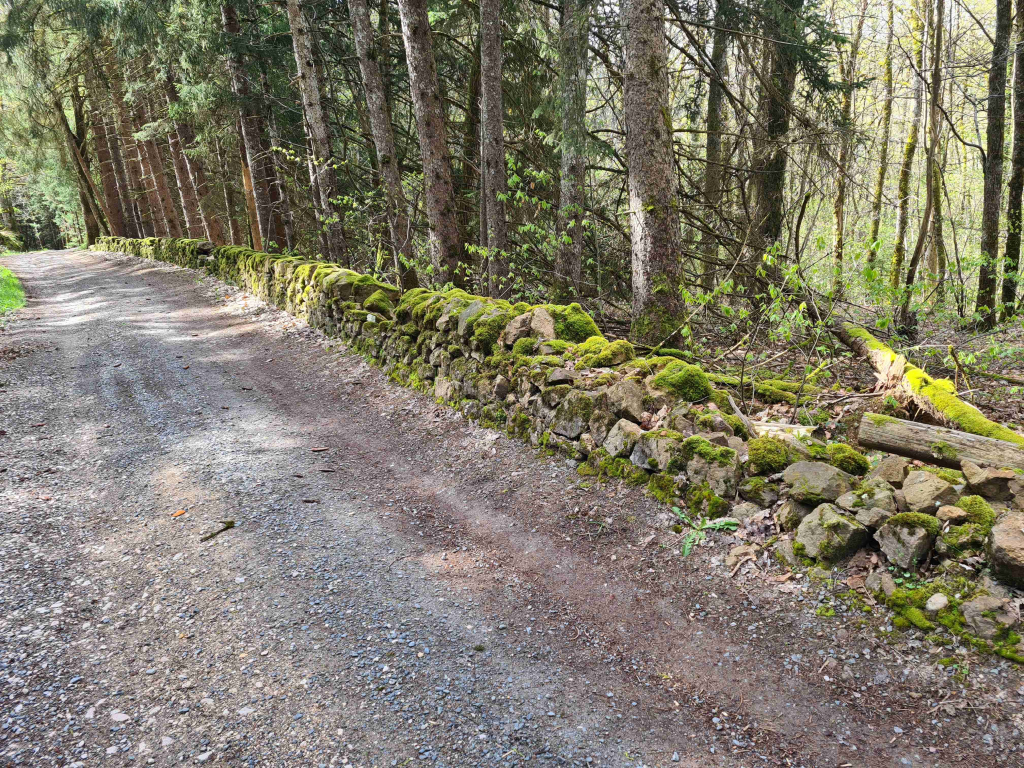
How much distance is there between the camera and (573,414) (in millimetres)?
4703

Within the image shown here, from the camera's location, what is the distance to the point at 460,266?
334 inches

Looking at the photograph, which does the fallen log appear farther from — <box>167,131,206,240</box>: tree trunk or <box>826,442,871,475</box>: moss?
<box>167,131,206,240</box>: tree trunk

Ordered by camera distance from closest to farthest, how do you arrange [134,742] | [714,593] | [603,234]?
[134,742]
[714,593]
[603,234]

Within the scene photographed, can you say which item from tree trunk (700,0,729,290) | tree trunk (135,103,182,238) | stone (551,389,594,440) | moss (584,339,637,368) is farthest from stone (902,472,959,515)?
tree trunk (135,103,182,238)

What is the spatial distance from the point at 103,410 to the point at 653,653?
6.93 metres

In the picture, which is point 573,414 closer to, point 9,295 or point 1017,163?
point 1017,163

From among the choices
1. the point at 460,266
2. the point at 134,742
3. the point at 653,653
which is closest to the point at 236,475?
the point at 134,742

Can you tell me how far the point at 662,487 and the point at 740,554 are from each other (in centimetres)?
73

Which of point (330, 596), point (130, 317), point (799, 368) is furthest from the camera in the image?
point (130, 317)

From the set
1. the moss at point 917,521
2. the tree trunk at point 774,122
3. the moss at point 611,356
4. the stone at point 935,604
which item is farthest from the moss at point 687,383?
the tree trunk at point 774,122

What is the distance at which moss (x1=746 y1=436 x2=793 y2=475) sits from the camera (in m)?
3.56

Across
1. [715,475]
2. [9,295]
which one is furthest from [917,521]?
[9,295]

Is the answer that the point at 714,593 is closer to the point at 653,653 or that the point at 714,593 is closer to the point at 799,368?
the point at 653,653

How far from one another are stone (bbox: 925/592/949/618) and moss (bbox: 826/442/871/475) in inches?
33.6
